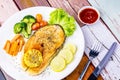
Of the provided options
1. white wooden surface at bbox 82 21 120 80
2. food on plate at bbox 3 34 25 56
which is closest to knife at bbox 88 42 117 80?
white wooden surface at bbox 82 21 120 80

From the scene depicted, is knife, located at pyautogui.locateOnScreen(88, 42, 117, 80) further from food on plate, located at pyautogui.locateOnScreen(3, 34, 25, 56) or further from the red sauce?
food on plate, located at pyautogui.locateOnScreen(3, 34, 25, 56)

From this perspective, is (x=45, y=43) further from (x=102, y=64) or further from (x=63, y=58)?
(x=102, y=64)

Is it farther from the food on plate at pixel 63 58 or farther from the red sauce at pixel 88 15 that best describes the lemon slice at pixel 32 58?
the red sauce at pixel 88 15

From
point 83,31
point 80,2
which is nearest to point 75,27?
point 83,31

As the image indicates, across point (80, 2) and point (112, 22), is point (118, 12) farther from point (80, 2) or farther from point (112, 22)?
point (80, 2)

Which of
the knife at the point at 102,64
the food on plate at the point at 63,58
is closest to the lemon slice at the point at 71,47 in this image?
the food on plate at the point at 63,58

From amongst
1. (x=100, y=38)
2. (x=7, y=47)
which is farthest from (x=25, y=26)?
(x=100, y=38)
